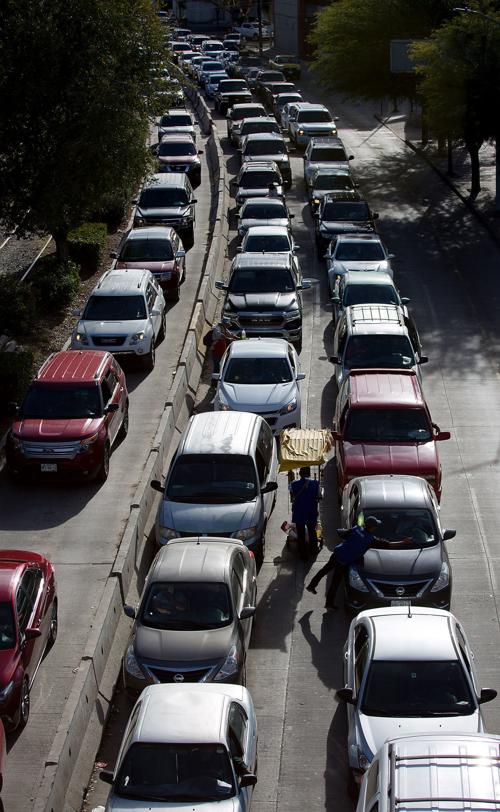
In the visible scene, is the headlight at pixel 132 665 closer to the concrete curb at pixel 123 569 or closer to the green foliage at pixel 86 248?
the concrete curb at pixel 123 569

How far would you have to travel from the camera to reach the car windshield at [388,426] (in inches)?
765

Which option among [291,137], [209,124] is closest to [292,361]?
[291,137]

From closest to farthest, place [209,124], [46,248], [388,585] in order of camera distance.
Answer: [388,585] < [46,248] < [209,124]

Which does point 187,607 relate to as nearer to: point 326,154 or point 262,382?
point 262,382

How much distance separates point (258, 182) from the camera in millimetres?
39844

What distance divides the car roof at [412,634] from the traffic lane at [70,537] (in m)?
3.82

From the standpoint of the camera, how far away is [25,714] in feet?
46.0

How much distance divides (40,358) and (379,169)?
2627 cm

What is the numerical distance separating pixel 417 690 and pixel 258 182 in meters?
28.9

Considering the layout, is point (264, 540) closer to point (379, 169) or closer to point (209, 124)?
point (379, 169)

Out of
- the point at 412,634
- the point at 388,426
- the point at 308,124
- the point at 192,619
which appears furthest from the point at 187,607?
the point at 308,124

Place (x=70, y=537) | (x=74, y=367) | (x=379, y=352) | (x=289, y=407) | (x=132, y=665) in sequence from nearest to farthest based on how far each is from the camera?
(x=132, y=665) < (x=70, y=537) < (x=289, y=407) < (x=74, y=367) < (x=379, y=352)

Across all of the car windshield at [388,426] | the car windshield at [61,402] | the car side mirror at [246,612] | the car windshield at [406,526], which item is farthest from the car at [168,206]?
the car side mirror at [246,612]

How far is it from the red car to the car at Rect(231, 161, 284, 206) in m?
25.1
